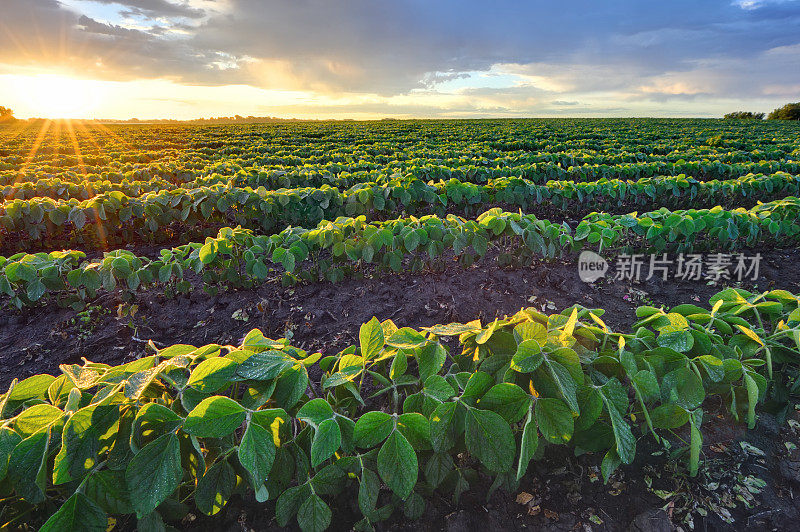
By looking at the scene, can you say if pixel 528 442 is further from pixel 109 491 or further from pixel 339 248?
pixel 339 248

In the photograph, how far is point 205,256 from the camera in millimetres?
3025

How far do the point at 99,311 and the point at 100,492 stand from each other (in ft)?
12.1

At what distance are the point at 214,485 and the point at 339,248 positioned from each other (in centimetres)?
243

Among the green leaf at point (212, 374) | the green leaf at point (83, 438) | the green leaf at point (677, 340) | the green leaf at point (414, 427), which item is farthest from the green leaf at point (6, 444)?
the green leaf at point (677, 340)

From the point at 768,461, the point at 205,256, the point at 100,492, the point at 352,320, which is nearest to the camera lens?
the point at 100,492

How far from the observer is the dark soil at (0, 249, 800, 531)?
4.97 feet

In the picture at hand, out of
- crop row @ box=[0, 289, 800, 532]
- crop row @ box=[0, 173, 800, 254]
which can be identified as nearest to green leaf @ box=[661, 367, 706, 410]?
crop row @ box=[0, 289, 800, 532]

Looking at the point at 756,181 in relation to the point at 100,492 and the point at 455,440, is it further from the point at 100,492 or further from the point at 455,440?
the point at 100,492

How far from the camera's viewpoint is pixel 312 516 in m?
1.13

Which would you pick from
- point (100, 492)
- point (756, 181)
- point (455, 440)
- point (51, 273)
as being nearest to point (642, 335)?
point (455, 440)

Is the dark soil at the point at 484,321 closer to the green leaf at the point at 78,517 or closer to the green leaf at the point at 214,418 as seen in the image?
the green leaf at the point at 78,517

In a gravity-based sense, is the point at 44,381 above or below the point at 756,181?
below

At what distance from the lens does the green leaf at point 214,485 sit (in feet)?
3.46

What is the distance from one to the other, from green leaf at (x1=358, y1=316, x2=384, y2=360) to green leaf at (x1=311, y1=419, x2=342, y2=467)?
28 centimetres
